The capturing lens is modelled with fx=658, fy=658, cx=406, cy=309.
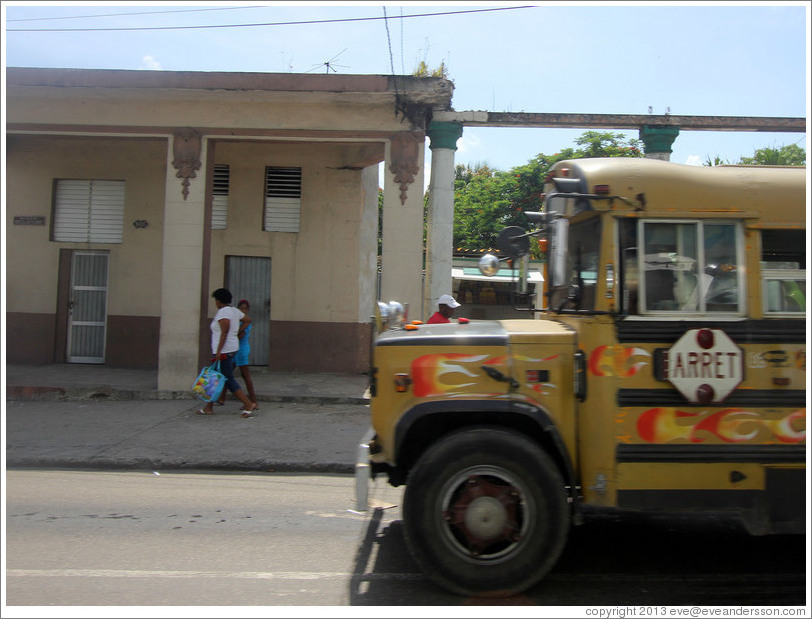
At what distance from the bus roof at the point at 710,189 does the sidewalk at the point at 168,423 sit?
4.46 meters

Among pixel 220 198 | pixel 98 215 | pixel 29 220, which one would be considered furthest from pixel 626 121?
pixel 29 220

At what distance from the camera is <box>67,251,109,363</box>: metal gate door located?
12.7 meters

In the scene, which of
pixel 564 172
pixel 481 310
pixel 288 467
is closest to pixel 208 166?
pixel 288 467

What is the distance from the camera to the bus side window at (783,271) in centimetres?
382

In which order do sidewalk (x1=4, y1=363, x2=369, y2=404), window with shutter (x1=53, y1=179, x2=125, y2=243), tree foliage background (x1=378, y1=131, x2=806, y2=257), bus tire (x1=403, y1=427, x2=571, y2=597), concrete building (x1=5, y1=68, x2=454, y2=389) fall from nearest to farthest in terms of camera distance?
bus tire (x1=403, y1=427, x2=571, y2=597)
sidewalk (x1=4, y1=363, x2=369, y2=404)
concrete building (x1=5, y1=68, x2=454, y2=389)
window with shutter (x1=53, y1=179, x2=125, y2=243)
tree foliage background (x1=378, y1=131, x2=806, y2=257)

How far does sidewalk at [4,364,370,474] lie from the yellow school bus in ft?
11.3

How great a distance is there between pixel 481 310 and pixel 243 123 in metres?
9.74

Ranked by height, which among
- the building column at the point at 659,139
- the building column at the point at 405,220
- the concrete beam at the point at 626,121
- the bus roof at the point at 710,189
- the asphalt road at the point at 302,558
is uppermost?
the concrete beam at the point at 626,121

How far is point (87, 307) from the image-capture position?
502 inches

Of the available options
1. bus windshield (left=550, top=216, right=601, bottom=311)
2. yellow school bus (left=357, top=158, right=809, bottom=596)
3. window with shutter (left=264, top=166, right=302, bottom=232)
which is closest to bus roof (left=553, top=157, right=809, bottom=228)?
yellow school bus (left=357, top=158, right=809, bottom=596)

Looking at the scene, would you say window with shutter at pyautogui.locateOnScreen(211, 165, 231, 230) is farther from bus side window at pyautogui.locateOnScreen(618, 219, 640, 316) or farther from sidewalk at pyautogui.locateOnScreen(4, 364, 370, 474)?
bus side window at pyautogui.locateOnScreen(618, 219, 640, 316)

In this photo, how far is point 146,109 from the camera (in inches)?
413

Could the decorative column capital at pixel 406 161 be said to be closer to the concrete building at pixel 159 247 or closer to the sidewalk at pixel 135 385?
the concrete building at pixel 159 247

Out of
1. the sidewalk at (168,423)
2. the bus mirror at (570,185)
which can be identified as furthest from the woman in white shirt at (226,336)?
the bus mirror at (570,185)
